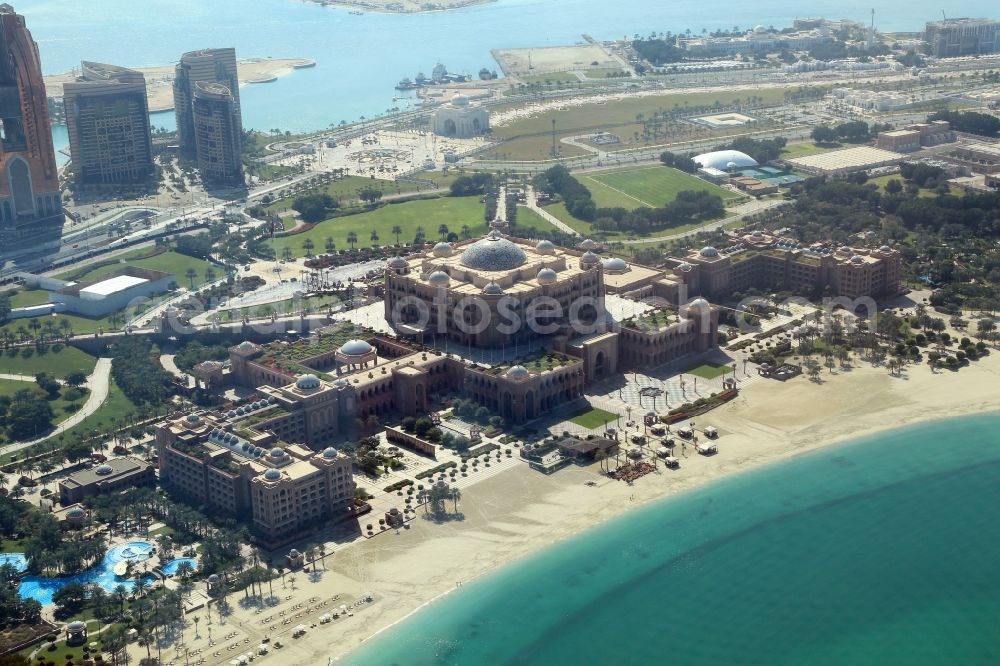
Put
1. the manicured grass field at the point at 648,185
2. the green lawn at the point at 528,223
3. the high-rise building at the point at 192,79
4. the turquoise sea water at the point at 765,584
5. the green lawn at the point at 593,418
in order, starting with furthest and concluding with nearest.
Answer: the high-rise building at the point at 192,79 → the manicured grass field at the point at 648,185 → the green lawn at the point at 528,223 → the green lawn at the point at 593,418 → the turquoise sea water at the point at 765,584

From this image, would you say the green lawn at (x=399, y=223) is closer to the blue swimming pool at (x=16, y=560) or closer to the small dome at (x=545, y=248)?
the small dome at (x=545, y=248)

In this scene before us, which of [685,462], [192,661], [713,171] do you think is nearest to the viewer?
[192,661]

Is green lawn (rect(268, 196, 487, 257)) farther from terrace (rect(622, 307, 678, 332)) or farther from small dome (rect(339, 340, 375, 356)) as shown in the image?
small dome (rect(339, 340, 375, 356))

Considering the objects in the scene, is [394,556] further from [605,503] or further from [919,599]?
[919,599]

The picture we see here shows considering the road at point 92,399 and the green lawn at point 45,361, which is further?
the green lawn at point 45,361

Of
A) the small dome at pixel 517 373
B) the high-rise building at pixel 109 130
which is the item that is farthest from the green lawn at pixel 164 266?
the small dome at pixel 517 373

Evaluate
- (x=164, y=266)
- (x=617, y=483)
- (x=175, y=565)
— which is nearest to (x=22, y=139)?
(x=164, y=266)

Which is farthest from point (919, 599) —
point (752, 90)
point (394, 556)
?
point (752, 90)
